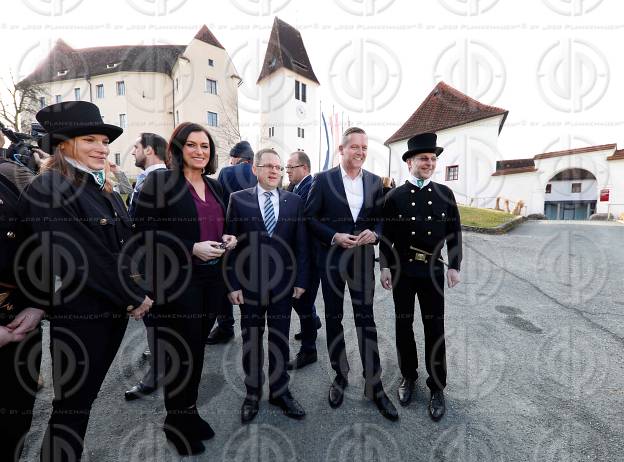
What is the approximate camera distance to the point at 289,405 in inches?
111

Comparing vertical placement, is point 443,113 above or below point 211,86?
below

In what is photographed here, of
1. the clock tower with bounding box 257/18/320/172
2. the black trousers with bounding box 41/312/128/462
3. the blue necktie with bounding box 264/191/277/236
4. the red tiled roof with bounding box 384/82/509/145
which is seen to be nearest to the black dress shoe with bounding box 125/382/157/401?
the black trousers with bounding box 41/312/128/462

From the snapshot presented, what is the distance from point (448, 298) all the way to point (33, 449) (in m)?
5.99

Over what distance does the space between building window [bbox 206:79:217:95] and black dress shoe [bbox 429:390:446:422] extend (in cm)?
3712

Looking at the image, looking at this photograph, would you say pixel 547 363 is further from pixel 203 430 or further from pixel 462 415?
pixel 203 430

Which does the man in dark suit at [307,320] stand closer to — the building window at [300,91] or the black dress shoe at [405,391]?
the black dress shoe at [405,391]

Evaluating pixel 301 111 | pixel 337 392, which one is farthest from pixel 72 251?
pixel 301 111

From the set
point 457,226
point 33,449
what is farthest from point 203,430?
point 457,226

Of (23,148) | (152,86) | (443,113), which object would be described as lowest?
(23,148)

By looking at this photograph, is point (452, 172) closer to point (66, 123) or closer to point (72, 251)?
point (66, 123)

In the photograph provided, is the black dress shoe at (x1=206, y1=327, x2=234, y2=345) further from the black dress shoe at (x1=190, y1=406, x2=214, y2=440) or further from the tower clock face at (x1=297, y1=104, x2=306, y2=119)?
the tower clock face at (x1=297, y1=104, x2=306, y2=119)

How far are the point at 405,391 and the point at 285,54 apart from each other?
39.4 meters

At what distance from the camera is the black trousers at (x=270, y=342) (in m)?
2.82

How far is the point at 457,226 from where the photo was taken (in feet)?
10.3
